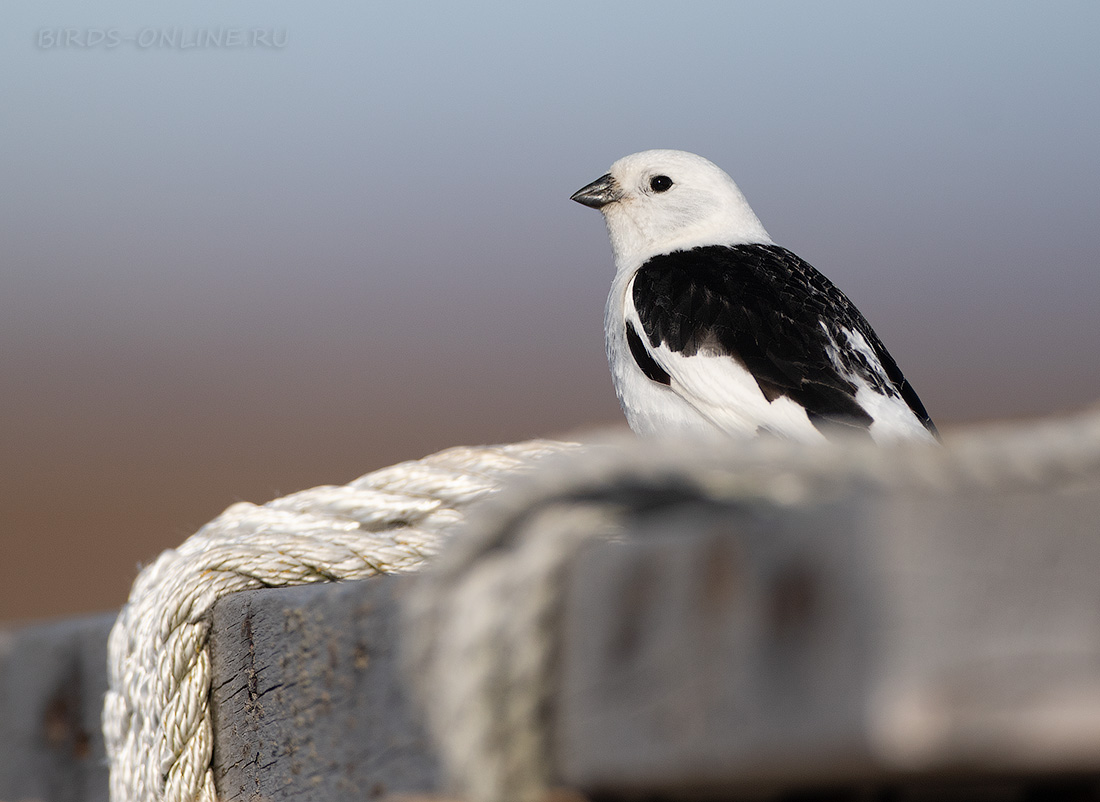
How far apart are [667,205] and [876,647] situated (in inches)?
150

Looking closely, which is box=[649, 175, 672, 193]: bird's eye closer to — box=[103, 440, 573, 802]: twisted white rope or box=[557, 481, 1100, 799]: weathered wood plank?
box=[103, 440, 573, 802]: twisted white rope

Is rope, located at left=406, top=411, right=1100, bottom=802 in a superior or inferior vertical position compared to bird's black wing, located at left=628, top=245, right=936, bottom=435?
inferior

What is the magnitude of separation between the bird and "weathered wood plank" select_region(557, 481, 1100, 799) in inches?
89.6

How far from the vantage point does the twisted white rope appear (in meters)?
1.64

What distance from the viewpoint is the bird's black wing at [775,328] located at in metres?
3.04

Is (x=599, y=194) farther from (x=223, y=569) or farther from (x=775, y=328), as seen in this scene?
(x=223, y=569)

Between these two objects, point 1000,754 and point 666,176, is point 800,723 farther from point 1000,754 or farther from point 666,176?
point 666,176

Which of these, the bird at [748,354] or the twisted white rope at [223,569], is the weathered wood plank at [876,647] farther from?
the bird at [748,354]

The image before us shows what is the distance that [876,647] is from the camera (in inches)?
A: 20.3

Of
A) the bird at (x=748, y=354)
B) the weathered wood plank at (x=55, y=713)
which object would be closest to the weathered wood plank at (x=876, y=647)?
the weathered wood plank at (x=55, y=713)

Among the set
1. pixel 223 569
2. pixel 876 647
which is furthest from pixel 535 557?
pixel 223 569

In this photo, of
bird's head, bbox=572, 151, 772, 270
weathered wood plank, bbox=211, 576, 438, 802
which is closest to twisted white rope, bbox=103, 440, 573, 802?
weathered wood plank, bbox=211, 576, 438, 802

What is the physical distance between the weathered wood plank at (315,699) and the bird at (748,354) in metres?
1.70

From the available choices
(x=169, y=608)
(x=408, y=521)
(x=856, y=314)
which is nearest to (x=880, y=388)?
(x=856, y=314)
